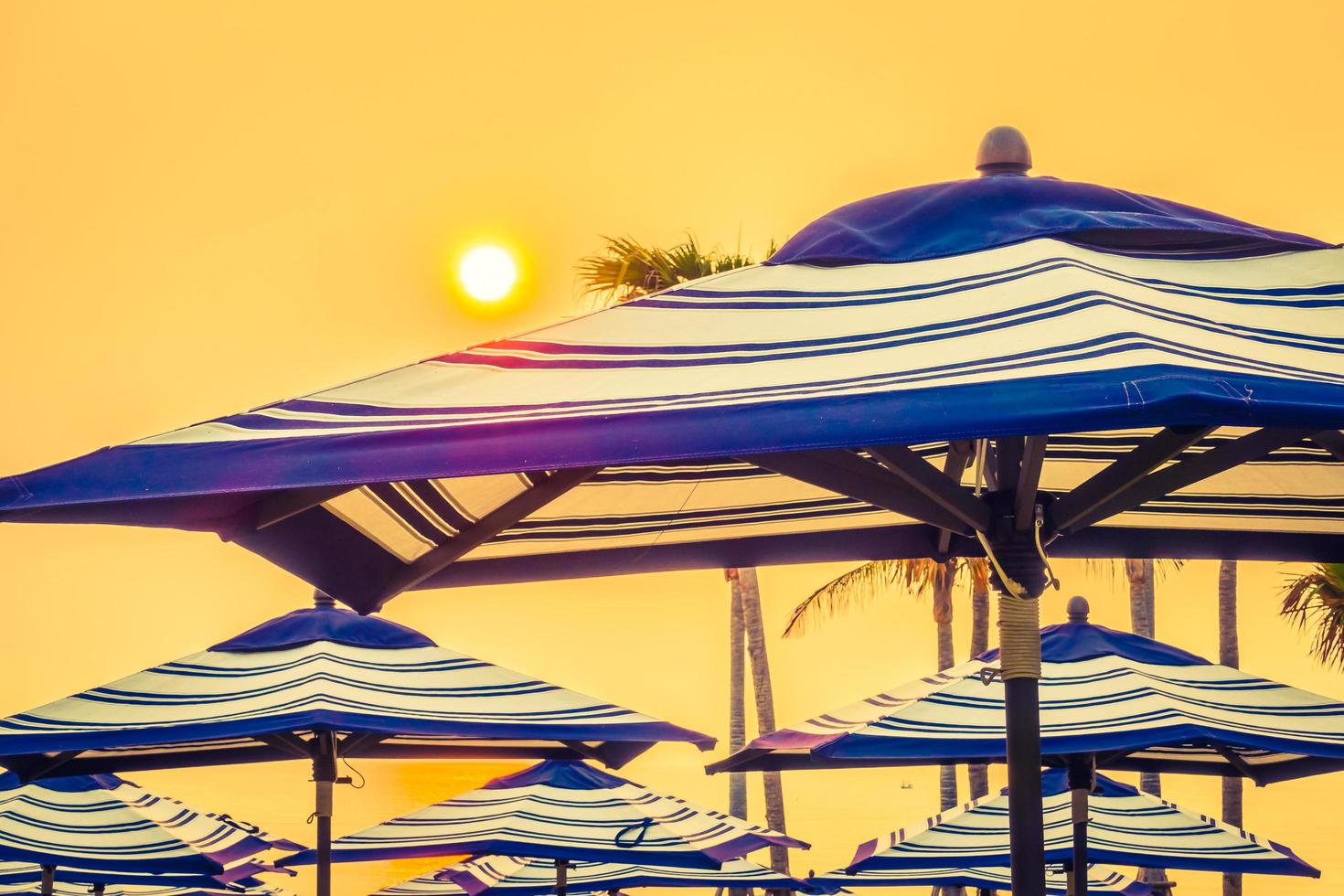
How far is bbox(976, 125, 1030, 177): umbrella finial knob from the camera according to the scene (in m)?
4.69

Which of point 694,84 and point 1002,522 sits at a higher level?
point 694,84

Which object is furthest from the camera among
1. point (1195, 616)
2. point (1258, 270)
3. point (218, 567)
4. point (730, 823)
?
point (1195, 616)

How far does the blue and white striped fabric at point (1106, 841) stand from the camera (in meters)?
9.28

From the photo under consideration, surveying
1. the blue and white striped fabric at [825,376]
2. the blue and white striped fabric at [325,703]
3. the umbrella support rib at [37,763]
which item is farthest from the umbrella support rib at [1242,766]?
the umbrella support rib at [37,763]

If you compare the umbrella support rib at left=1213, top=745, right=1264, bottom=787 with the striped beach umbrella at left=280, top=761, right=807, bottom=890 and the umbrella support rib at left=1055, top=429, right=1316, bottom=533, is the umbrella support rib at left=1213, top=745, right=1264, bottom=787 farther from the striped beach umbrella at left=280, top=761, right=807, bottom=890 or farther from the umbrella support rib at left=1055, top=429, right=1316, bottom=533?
the umbrella support rib at left=1055, top=429, right=1316, bottom=533

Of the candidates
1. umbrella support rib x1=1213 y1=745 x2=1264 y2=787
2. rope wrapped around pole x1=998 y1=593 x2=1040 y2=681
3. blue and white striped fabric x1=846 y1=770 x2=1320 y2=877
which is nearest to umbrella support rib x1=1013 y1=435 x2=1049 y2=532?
rope wrapped around pole x1=998 y1=593 x2=1040 y2=681

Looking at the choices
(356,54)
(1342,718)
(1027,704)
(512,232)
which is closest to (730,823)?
(1342,718)

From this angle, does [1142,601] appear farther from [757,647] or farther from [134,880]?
[134,880]

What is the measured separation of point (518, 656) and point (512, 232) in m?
43.5

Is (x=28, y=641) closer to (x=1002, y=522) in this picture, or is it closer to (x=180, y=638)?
(x=180, y=638)

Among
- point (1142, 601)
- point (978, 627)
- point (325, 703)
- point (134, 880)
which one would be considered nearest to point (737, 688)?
point (978, 627)

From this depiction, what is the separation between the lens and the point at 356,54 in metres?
51.2

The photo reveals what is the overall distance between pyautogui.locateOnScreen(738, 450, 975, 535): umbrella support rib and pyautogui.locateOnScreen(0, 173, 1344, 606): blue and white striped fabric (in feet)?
1.33

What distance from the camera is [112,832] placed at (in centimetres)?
1108
